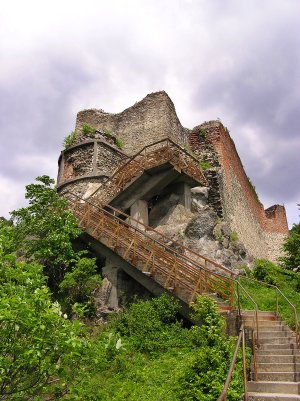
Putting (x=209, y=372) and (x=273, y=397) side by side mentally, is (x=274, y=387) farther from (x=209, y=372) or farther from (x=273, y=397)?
(x=209, y=372)

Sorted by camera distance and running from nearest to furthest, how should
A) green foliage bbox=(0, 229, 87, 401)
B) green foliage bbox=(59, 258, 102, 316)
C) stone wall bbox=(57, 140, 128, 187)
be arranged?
green foliage bbox=(0, 229, 87, 401)
green foliage bbox=(59, 258, 102, 316)
stone wall bbox=(57, 140, 128, 187)

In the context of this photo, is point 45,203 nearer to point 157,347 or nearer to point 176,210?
point 176,210

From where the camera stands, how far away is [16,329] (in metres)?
5.04

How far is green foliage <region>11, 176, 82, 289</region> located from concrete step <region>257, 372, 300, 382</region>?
6.85 m

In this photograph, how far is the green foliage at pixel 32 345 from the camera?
5.07 metres

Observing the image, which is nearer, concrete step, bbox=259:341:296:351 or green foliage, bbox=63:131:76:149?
concrete step, bbox=259:341:296:351

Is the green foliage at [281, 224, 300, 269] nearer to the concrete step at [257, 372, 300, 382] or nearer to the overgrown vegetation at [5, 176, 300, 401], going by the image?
the overgrown vegetation at [5, 176, 300, 401]

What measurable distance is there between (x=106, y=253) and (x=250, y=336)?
5551 millimetres

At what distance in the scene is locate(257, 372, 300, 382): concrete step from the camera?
21.2 ft

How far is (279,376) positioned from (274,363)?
396mm

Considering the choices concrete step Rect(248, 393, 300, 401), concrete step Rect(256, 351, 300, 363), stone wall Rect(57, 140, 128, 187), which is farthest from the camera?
stone wall Rect(57, 140, 128, 187)

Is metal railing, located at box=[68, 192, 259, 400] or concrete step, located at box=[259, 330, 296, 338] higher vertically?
metal railing, located at box=[68, 192, 259, 400]

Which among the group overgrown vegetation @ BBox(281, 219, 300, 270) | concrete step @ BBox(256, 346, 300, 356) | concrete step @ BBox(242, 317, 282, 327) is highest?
overgrown vegetation @ BBox(281, 219, 300, 270)

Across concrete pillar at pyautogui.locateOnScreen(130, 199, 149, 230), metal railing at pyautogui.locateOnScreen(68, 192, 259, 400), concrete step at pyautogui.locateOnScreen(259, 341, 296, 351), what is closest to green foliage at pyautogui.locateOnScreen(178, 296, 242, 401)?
concrete step at pyautogui.locateOnScreen(259, 341, 296, 351)
